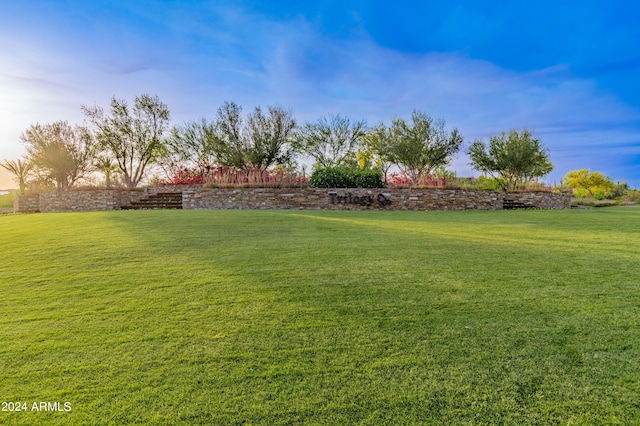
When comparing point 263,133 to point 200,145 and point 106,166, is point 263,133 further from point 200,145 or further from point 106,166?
point 106,166

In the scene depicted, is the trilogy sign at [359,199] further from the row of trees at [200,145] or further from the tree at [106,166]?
the tree at [106,166]

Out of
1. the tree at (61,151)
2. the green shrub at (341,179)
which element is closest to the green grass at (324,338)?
the green shrub at (341,179)

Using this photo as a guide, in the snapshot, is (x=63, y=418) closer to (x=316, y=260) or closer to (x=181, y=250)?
(x=316, y=260)

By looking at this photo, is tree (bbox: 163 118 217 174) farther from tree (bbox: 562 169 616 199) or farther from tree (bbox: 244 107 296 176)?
tree (bbox: 562 169 616 199)

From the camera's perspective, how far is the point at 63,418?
1.32 meters

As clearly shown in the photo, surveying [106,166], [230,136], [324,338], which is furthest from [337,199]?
[106,166]

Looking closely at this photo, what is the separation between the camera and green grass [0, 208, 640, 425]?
1.34 m

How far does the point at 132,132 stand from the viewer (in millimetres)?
24688

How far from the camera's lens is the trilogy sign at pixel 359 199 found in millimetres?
13453

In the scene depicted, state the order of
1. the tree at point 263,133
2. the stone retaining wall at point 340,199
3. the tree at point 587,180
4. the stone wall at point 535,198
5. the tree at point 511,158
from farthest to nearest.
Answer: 1. the tree at point 587,180
2. the tree at point 263,133
3. the tree at point 511,158
4. the stone wall at point 535,198
5. the stone retaining wall at point 340,199

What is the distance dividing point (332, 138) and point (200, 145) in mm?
11293

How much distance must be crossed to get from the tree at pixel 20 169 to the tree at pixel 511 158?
114 feet

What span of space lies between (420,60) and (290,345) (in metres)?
13.4

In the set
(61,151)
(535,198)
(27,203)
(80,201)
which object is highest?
(61,151)
